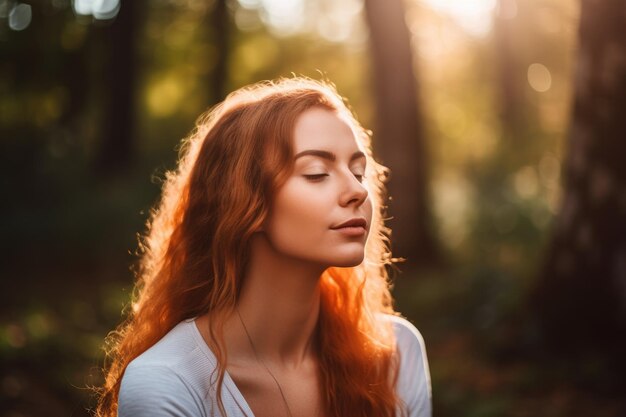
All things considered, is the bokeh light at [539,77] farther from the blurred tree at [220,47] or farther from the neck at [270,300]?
the neck at [270,300]

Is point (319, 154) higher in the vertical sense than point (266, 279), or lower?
higher

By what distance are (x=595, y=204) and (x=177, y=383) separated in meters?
3.77

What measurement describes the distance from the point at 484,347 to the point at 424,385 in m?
3.53

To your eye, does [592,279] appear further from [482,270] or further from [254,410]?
[254,410]

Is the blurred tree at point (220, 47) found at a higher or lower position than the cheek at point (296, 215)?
higher

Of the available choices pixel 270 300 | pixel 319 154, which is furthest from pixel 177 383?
pixel 319 154

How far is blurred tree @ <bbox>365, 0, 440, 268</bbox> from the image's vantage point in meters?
10.3

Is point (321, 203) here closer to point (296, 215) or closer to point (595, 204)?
point (296, 215)

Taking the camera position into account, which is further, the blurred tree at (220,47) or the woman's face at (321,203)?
the blurred tree at (220,47)

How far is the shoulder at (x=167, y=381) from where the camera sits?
2.22 m

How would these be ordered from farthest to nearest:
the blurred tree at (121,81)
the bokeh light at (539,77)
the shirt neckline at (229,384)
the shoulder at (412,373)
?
the bokeh light at (539,77)
the blurred tree at (121,81)
the shoulder at (412,373)
the shirt neckline at (229,384)

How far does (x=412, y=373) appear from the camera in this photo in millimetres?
2959

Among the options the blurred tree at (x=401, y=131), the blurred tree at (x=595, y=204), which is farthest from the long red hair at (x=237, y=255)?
the blurred tree at (x=401, y=131)

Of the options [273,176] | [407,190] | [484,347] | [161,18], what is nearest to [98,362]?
[484,347]
